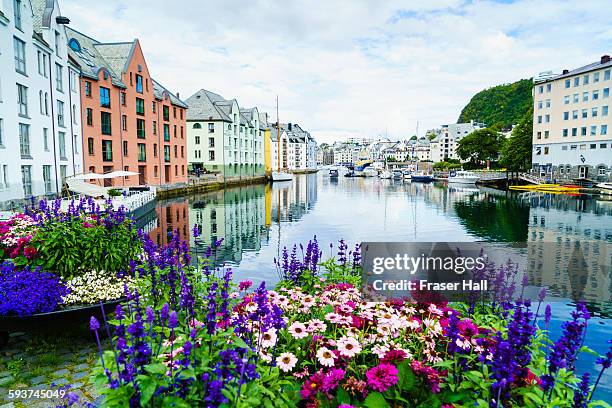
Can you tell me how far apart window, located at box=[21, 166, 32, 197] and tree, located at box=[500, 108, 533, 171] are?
80059 millimetres

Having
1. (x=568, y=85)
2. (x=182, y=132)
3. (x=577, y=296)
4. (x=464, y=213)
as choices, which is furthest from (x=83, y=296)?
(x=568, y=85)

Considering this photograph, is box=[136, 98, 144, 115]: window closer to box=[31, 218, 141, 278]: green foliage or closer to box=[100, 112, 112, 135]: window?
box=[100, 112, 112, 135]: window

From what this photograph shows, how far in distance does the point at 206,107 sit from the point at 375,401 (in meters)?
81.9

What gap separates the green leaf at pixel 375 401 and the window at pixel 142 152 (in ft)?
174

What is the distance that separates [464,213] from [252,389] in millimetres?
40373

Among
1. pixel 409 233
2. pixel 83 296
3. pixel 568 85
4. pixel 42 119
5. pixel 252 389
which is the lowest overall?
pixel 409 233

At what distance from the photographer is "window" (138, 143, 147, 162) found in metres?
51.7

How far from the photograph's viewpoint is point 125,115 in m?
48.7

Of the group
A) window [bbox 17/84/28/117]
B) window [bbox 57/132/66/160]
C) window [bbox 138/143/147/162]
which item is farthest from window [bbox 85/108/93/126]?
window [bbox 17/84/28/117]

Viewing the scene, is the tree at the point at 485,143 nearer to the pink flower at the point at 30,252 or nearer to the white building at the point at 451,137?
the white building at the point at 451,137

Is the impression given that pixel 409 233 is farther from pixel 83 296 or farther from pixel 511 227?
pixel 83 296

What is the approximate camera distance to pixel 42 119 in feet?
105

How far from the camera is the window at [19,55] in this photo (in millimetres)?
28125

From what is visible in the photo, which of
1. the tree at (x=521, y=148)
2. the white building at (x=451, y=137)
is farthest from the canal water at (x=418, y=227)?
the white building at (x=451, y=137)
